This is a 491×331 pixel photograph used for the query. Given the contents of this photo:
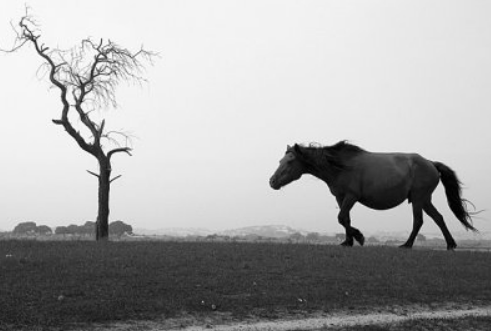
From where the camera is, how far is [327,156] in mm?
22516

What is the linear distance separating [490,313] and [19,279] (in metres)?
10.4

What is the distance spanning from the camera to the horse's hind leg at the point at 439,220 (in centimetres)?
2323

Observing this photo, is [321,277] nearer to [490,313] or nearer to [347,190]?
[490,313]

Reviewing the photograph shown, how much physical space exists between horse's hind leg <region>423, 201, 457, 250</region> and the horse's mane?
345 cm

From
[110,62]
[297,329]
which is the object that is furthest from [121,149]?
[297,329]

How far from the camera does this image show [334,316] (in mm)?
11914

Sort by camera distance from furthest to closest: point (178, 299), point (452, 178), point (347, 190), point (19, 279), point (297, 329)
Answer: point (452, 178)
point (347, 190)
point (19, 279)
point (178, 299)
point (297, 329)

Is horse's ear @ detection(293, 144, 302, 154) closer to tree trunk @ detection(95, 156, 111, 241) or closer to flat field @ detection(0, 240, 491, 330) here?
flat field @ detection(0, 240, 491, 330)

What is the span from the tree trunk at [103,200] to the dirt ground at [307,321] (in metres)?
15.9

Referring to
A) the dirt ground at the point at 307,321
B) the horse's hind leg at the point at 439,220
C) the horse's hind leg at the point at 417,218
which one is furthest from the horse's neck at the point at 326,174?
the dirt ground at the point at 307,321

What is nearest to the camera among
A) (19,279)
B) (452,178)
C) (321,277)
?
(19,279)

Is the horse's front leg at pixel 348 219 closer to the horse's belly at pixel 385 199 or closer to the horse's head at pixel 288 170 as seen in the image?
the horse's belly at pixel 385 199

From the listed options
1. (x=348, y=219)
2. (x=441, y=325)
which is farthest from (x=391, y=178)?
(x=441, y=325)

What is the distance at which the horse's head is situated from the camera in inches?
891
